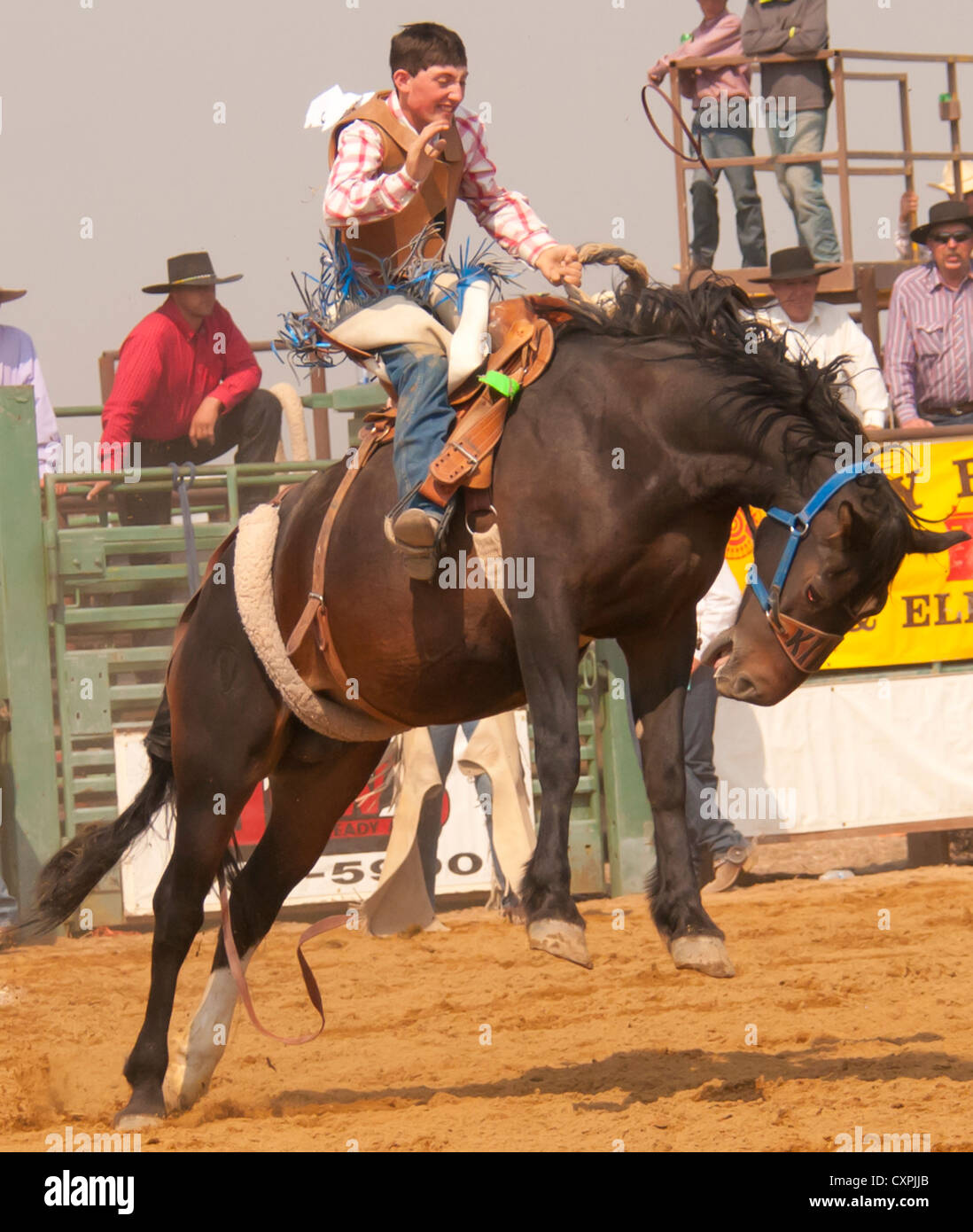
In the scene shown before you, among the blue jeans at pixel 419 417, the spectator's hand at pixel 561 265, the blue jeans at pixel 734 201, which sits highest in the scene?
the blue jeans at pixel 734 201

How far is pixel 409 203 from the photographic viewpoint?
16.5ft

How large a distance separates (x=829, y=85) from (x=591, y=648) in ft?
16.4

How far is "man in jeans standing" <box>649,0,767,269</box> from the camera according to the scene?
1165 centimetres

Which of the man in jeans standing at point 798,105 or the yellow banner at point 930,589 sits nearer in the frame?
the yellow banner at point 930,589

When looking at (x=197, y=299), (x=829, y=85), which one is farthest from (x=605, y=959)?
(x=829, y=85)

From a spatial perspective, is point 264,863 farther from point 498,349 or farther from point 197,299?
point 197,299

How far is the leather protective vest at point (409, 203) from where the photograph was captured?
5008mm

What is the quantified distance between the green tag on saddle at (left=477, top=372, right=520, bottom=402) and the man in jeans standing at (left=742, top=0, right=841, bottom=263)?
24.5ft

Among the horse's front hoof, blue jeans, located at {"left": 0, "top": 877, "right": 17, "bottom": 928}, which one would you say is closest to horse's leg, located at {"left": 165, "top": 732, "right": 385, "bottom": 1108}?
the horse's front hoof

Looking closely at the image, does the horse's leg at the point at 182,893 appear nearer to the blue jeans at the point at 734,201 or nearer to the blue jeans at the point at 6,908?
the blue jeans at the point at 6,908

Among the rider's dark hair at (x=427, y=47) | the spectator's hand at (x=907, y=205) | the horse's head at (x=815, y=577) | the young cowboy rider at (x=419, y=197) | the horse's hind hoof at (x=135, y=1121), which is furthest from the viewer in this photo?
the spectator's hand at (x=907, y=205)

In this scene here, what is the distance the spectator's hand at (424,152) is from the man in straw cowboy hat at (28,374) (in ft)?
16.8

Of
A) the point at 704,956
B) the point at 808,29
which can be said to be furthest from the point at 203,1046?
the point at 808,29

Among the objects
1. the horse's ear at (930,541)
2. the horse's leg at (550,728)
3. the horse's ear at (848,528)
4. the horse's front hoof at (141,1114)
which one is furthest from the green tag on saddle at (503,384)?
the horse's front hoof at (141,1114)
